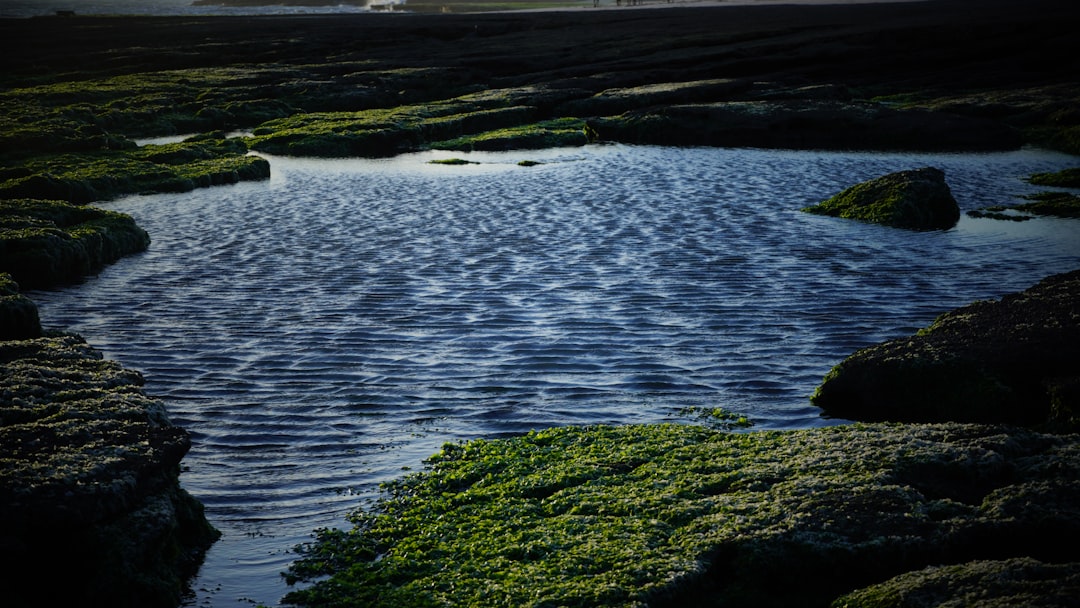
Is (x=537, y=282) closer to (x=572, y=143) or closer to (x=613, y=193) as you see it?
(x=613, y=193)

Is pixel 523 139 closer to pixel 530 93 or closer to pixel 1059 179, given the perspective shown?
pixel 530 93

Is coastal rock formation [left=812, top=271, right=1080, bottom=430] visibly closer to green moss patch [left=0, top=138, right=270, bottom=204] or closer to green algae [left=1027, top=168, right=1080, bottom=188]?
green algae [left=1027, top=168, right=1080, bottom=188]

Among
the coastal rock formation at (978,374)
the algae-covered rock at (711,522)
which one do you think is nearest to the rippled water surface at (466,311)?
the coastal rock formation at (978,374)

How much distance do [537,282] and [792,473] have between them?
43.4 feet

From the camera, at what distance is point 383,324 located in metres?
19.5

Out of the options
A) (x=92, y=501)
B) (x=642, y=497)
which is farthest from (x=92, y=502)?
(x=642, y=497)

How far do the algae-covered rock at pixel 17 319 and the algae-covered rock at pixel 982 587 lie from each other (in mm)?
13410

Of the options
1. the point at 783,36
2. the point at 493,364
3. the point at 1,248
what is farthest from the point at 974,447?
the point at 783,36

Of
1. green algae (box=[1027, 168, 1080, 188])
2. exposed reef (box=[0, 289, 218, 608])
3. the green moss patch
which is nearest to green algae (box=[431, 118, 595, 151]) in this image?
the green moss patch

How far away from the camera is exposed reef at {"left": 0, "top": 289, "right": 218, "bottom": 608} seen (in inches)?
352

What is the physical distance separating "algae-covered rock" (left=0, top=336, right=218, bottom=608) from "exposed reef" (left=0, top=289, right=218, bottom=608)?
10 mm

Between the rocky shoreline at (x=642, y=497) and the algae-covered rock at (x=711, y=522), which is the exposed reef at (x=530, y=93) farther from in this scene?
the algae-covered rock at (x=711, y=522)

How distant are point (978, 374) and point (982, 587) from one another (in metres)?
6.42

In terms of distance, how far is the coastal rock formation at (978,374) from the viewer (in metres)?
12.7
